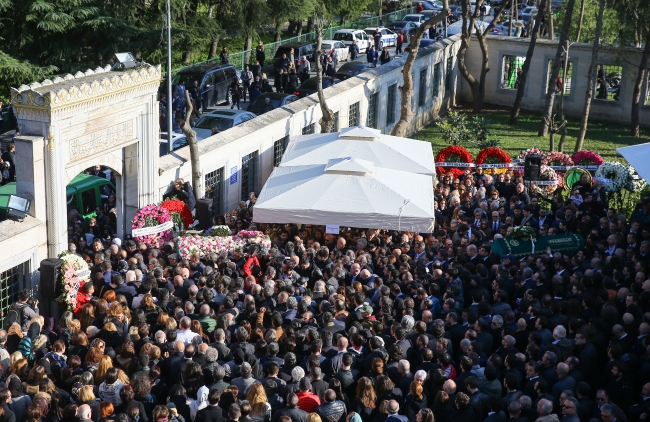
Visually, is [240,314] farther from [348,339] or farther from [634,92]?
[634,92]

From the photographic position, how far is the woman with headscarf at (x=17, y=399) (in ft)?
32.3

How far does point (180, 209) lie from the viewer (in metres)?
17.1

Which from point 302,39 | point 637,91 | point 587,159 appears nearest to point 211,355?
point 587,159

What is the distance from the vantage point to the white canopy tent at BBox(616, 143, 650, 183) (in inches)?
573

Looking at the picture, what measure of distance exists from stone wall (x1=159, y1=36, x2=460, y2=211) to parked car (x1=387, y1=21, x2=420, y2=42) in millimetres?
13085

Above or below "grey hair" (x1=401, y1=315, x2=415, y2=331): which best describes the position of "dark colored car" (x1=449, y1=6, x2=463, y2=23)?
above

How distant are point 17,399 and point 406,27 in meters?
41.7

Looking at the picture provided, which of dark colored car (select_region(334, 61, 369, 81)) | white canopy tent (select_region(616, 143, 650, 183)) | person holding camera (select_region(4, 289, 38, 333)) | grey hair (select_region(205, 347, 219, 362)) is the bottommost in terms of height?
person holding camera (select_region(4, 289, 38, 333))

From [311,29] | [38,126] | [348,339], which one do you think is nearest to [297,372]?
[348,339]

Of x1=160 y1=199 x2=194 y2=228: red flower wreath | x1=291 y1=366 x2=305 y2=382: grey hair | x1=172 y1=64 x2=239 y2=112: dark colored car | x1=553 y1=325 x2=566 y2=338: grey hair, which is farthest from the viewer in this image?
x1=172 y1=64 x2=239 y2=112: dark colored car

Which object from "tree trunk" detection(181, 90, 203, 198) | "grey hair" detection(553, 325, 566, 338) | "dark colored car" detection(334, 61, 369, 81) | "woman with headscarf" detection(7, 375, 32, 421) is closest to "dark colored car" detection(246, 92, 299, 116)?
"dark colored car" detection(334, 61, 369, 81)

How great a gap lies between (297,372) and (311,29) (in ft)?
136

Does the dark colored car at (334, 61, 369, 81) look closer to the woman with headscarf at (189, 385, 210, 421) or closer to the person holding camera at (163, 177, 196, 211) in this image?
the person holding camera at (163, 177, 196, 211)

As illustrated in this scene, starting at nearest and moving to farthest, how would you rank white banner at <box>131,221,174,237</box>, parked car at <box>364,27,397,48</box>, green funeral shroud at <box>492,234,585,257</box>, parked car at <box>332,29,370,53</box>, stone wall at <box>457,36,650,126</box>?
green funeral shroud at <box>492,234,585,257</box>, white banner at <box>131,221,174,237</box>, stone wall at <box>457,36,650,126</box>, parked car at <box>332,29,370,53</box>, parked car at <box>364,27,397,48</box>
